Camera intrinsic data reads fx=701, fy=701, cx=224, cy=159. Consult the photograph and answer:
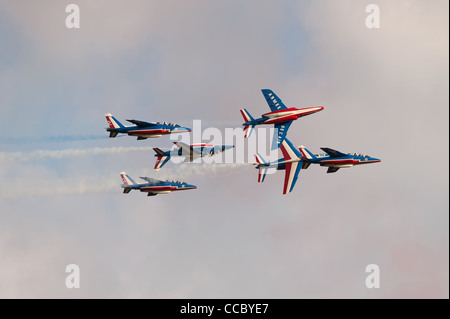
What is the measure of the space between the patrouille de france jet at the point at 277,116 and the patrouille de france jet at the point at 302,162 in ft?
11.7

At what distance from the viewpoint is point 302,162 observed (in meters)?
104

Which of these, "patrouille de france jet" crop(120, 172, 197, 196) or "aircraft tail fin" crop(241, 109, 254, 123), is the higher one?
"aircraft tail fin" crop(241, 109, 254, 123)

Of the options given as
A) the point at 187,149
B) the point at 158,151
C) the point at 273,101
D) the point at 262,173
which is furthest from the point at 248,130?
the point at 158,151

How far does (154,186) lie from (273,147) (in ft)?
62.8

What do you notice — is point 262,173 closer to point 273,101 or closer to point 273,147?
point 273,147

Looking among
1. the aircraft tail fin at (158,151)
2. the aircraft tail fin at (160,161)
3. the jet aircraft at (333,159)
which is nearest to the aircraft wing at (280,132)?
the jet aircraft at (333,159)

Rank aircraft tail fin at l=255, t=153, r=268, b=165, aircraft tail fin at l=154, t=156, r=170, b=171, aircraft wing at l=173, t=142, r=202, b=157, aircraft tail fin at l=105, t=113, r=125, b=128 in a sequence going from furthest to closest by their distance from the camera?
aircraft tail fin at l=154, t=156, r=170, b=171, aircraft wing at l=173, t=142, r=202, b=157, aircraft tail fin at l=255, t=153, r=268, b=165, aircraft tail fin at l=105, t=113, r=125, b=128

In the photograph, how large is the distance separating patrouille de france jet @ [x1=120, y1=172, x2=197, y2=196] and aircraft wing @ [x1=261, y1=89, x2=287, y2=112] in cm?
1716

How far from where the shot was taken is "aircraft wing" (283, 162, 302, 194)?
4063 inches

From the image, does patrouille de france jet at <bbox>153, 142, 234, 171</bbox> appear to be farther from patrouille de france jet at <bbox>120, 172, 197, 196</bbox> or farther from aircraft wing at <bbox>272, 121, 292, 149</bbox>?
aircraft wing at <bbox>272, 121, 292, 149</bbox>

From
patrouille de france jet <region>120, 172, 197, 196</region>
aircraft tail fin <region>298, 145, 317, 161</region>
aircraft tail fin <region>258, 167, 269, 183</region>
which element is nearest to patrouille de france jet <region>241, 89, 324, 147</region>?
aircraft tail fin <region>298, 145, 317, 161</region>
